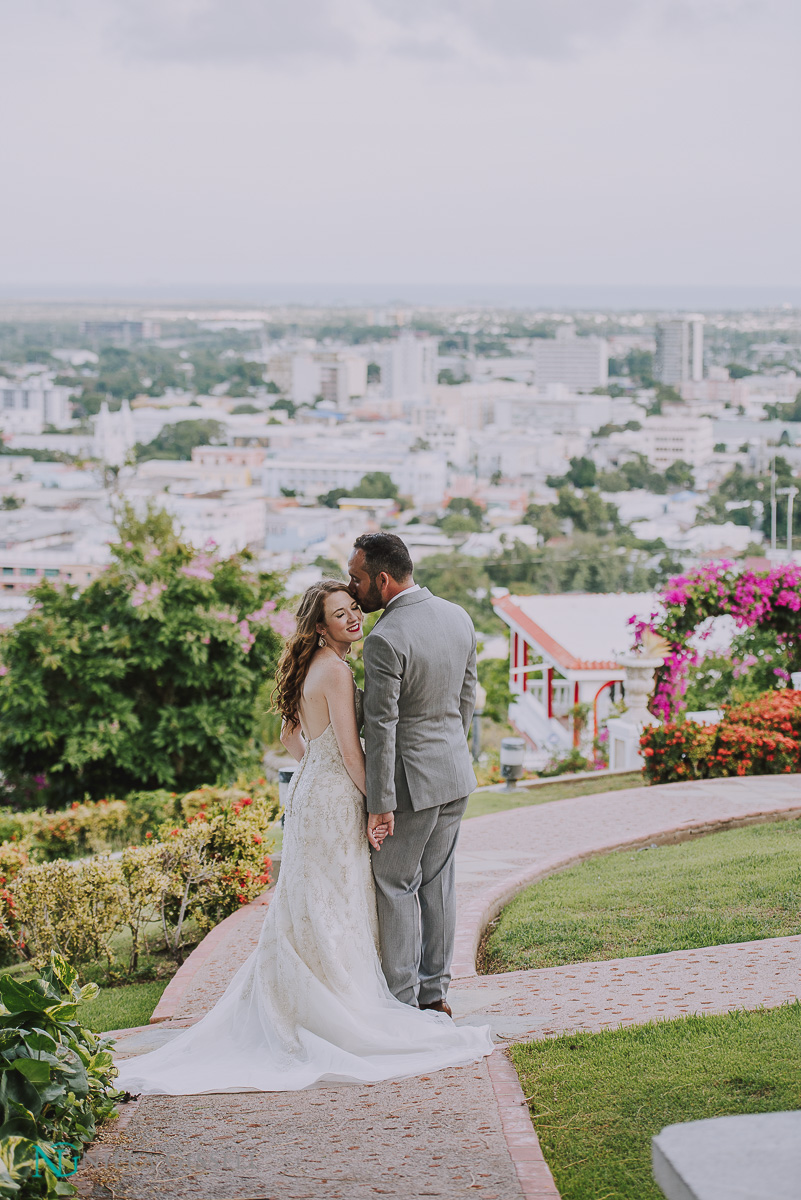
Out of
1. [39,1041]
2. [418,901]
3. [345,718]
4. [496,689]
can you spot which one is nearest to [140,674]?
[496,689]

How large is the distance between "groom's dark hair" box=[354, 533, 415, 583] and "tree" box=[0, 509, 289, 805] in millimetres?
7513

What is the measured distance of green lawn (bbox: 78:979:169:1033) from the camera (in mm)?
4793

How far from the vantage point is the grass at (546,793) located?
367 inches

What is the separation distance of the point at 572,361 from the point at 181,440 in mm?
29890

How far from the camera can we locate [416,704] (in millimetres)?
3836

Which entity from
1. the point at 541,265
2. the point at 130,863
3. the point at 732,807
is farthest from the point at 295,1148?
the point at 541,265

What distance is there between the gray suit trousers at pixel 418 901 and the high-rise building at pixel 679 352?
2737 inches

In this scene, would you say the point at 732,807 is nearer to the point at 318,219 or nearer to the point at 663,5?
the point at 663,5

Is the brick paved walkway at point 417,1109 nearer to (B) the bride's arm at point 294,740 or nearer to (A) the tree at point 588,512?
(B) the bride's arm at point 294,740

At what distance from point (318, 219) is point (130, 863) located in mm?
80026

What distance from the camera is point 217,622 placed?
1128 cm

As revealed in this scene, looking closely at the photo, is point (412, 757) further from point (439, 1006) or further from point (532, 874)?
point (532, 874)

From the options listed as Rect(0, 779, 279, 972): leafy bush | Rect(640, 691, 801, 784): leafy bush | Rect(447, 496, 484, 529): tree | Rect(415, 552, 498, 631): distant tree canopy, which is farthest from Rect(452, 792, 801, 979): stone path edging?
Rect(447, 496, 484, 529): tree

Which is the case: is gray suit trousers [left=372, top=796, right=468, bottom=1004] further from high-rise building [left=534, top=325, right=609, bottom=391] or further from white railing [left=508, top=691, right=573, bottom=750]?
high-rise building [left=534, top=325, right=609, bottom=391]
